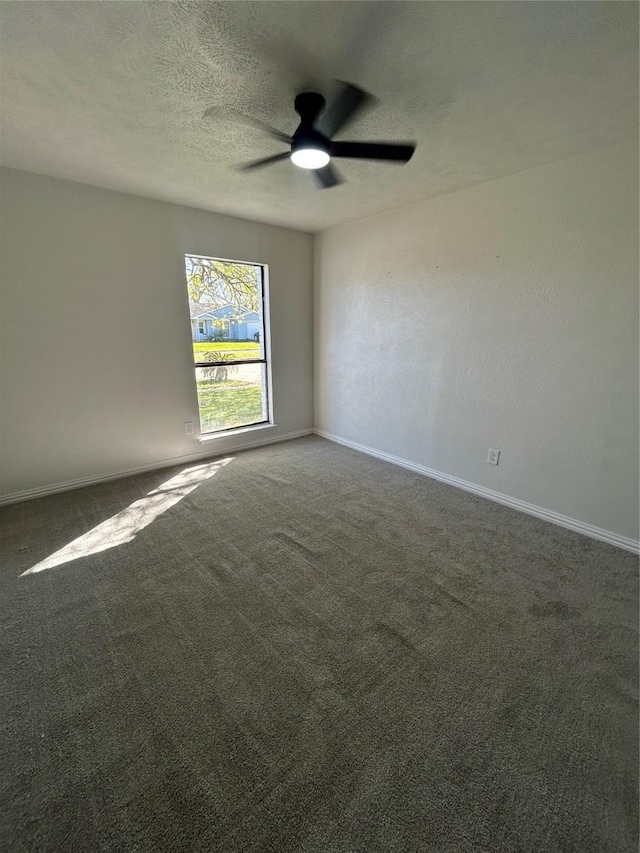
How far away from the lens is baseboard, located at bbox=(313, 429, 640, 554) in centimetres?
224

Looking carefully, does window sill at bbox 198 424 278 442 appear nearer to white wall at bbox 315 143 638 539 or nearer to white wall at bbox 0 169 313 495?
white wall at bbox 0 169 313 495

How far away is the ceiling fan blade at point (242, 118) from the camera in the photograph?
5.05 feet

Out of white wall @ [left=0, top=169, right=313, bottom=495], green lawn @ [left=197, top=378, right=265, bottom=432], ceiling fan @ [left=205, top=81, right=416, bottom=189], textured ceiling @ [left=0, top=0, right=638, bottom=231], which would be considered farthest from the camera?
green lawn @ [left=197, top=378, right=265, bottom=432]

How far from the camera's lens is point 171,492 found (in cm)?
291

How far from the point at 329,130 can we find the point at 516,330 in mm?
1788

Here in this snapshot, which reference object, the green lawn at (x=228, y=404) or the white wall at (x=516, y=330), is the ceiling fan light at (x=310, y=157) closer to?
the white wall at (x=516, y=330)

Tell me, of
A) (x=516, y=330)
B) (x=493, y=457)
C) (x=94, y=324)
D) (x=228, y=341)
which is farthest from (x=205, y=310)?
(x=493, y=457)

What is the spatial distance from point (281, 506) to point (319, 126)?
2.38 meters

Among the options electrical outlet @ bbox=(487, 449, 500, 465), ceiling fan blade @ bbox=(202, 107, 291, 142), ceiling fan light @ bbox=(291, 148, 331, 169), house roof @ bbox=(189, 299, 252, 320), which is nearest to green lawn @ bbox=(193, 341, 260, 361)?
house roof @ bbox=(189, 299, 252, 320)

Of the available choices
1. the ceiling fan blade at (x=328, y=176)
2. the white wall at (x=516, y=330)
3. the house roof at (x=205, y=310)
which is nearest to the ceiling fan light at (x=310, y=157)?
the ceiling fan blade at (x=328, y=176)

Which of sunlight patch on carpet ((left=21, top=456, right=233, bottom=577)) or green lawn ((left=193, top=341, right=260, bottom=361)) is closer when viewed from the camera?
sunlight patch on carpet ((left=21, top=456, right=233, bottom=577))

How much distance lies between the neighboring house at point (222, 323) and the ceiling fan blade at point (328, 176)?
158 cm

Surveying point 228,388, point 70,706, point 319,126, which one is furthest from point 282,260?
point 70,706

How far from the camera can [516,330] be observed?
2500mm
